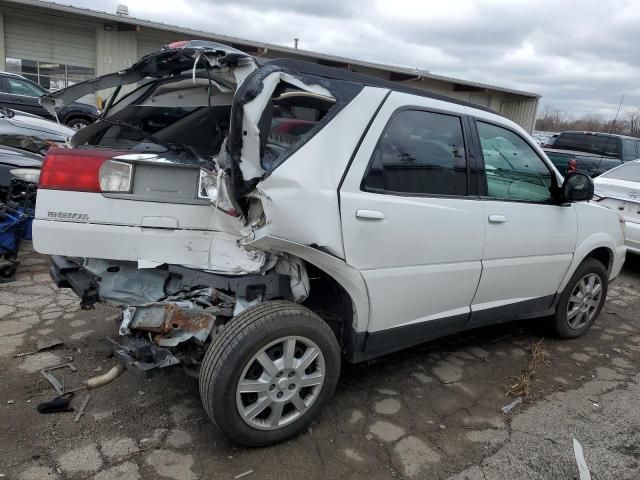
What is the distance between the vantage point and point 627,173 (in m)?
7.25

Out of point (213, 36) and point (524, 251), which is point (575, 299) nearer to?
point (524, 251)

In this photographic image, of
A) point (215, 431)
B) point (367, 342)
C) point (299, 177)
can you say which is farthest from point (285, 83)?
point (215, 431)

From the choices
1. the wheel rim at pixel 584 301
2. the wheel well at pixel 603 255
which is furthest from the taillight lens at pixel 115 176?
the wheel well at pixel 603 255

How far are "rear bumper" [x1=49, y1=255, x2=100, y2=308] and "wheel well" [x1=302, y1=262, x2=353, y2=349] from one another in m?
1.21

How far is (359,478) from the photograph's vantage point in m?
2.53

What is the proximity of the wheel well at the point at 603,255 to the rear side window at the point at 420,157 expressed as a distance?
6.51ft

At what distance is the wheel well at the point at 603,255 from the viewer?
4488mm

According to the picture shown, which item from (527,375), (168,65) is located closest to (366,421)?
(527,375)

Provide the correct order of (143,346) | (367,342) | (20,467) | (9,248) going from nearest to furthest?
(20,467) → (143,346) → (367,342) → (9,248)

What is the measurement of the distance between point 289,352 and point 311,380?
23cm

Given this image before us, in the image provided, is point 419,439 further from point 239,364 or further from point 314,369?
point 239,364

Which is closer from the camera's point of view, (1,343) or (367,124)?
(367,124)

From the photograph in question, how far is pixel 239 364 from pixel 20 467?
1.14 meters

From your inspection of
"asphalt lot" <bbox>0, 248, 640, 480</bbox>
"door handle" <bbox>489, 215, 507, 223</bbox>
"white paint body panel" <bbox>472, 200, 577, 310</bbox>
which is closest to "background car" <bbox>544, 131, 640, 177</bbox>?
"white paint body panel" <bbox>472, 200, 577, 310</bbox>
